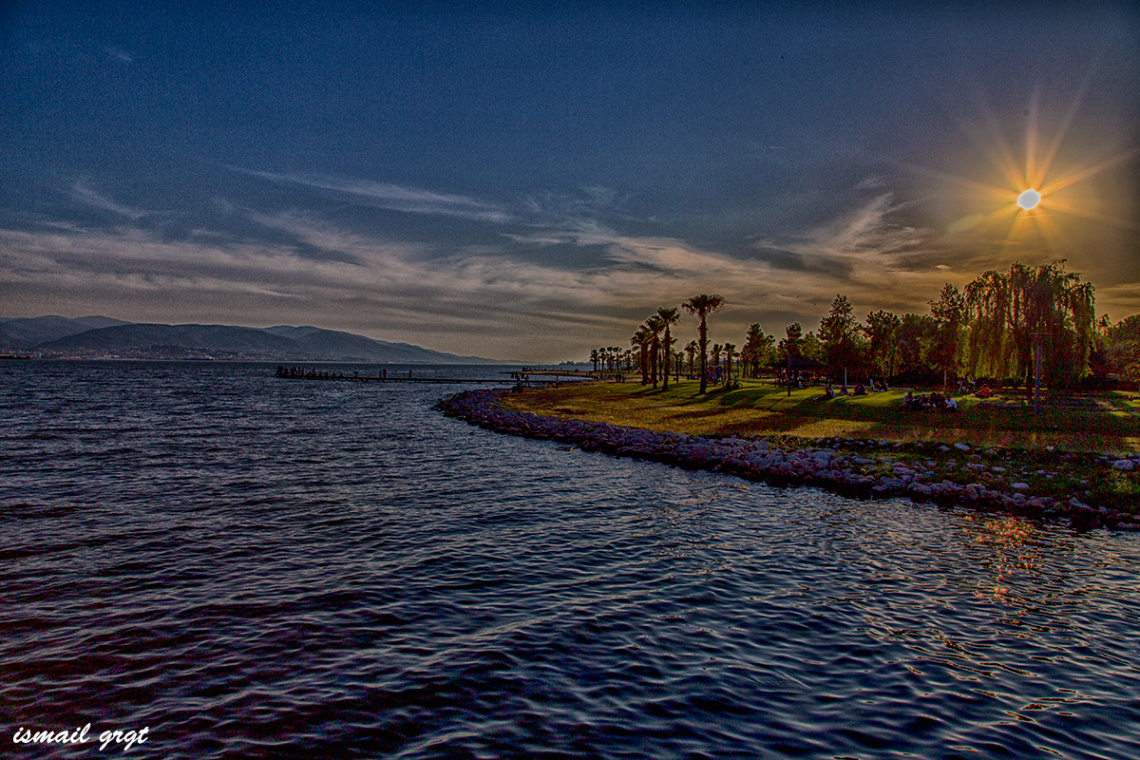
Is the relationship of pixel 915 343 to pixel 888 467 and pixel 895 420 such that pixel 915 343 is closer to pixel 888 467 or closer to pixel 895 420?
pixel 895 420

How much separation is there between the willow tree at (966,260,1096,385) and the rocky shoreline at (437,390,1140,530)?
84.7 ft

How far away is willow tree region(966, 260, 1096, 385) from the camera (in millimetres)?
40156

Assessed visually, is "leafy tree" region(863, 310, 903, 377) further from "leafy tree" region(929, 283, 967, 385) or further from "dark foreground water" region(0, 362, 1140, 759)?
"dark foreground water" region(0, 362, 1140, 759)

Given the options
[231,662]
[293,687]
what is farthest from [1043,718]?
[231,662]

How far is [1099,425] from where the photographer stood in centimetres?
2719

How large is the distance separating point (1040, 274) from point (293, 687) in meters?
51.9

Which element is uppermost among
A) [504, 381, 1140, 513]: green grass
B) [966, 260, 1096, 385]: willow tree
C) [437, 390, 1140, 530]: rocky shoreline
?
[966, 260, 1096, 385]: willow tree

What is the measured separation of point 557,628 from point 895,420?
30.4 m

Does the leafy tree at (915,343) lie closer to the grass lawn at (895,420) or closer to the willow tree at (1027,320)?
the willow tree at (1027,320)

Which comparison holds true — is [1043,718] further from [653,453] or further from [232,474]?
[232,474]

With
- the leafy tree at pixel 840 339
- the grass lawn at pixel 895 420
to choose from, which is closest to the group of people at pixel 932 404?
the grass lawn at pixel 895 420

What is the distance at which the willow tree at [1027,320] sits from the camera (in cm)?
4016

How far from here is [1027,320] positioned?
133 feet

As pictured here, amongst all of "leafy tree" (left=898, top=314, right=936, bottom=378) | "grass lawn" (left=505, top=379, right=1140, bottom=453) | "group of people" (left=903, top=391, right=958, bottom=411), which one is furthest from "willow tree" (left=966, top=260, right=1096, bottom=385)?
"leafy tree" (left=898, top=314, right=936, bottom=378)
